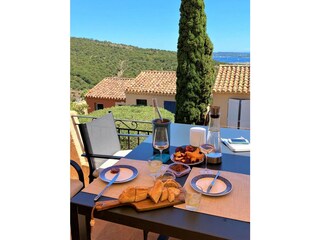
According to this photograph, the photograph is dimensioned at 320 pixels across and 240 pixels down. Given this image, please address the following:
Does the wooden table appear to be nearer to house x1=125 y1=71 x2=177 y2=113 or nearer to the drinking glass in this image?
the drinking glass

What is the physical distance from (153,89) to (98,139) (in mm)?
9634

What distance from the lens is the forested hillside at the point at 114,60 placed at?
33.9 feet

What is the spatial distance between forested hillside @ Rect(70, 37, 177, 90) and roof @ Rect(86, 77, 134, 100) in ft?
4.68

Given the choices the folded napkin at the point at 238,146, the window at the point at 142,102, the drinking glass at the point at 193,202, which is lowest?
the drinking glass at the point at 193,202

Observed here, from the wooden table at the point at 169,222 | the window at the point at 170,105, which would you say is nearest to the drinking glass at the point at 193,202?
the wooden table at the point at 169,222

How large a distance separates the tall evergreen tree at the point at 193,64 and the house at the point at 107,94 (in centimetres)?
688

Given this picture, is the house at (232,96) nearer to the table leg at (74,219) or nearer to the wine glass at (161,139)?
the wine glass at (161,139)

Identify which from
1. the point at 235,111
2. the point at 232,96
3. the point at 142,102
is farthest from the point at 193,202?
the point at 142,102

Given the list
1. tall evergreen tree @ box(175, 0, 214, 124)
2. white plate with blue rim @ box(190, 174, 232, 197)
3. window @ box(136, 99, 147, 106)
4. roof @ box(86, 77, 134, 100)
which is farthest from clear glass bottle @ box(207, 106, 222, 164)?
roof @ box(86, 77, 134, 100)
